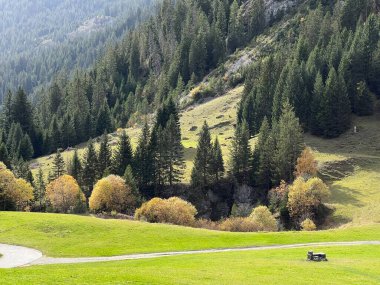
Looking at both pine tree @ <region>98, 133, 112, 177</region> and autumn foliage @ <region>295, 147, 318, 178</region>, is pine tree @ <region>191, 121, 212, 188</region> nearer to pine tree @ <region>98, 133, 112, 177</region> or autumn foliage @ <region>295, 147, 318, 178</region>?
autumn foliage @ <region>295, 147, 318, 178</region>

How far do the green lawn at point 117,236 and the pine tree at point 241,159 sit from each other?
Result: 158 feet

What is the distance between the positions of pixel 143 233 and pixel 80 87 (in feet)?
497

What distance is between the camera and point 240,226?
79438 mm

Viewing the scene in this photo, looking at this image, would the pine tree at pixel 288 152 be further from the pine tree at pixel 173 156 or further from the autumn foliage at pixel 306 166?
the pine tree at pixel 173 156

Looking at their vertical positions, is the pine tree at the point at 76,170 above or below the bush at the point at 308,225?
above

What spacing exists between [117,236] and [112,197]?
39122 millimetres

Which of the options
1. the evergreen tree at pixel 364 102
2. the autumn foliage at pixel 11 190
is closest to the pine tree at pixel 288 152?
the evergreen tree at pixel 364 102

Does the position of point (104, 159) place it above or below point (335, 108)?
below

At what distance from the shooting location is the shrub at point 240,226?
258 feet

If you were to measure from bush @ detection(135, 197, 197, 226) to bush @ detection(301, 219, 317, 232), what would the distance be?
64.5 feet

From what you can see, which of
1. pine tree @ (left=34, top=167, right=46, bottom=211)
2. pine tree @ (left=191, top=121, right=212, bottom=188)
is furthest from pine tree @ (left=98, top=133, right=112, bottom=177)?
pine tree @ (left=191, top=121, right=212, bottom=188)

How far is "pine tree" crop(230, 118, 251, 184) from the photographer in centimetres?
10950

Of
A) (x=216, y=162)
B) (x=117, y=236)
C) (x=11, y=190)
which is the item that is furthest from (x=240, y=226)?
(x=11, y=190)

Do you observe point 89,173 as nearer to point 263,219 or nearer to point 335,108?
point 263,219
